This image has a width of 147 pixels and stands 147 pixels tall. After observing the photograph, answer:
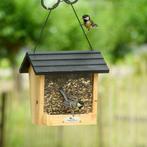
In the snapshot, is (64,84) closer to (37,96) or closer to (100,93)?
(37,96)

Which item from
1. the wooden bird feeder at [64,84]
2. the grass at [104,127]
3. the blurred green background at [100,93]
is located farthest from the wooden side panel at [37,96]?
the grass at [104,127]

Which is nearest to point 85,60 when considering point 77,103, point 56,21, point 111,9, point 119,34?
point 77,103

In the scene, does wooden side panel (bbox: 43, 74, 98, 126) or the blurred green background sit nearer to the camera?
wooden side panel (bbox: 43, 74, 98, 126)

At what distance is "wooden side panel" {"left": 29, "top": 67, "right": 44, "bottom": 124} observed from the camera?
203 inches

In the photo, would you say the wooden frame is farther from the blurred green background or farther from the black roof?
the blurred green background

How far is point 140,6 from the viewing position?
2017 cm

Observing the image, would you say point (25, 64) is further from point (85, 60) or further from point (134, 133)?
point (134, 133)

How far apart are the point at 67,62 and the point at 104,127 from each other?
6.76 meters

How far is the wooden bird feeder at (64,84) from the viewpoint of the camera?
511cm

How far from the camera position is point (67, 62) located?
16.8 feet

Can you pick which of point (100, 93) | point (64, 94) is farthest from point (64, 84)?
point (100, 93)

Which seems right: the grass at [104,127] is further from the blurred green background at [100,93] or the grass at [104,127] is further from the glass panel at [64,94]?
the glass panel at [64,94]

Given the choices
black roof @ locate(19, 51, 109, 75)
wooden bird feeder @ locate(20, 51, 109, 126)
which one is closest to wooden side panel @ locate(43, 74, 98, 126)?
wooden bird feeder @ locate(20, 51, 109, 126)

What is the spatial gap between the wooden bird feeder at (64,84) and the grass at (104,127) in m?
6.22
